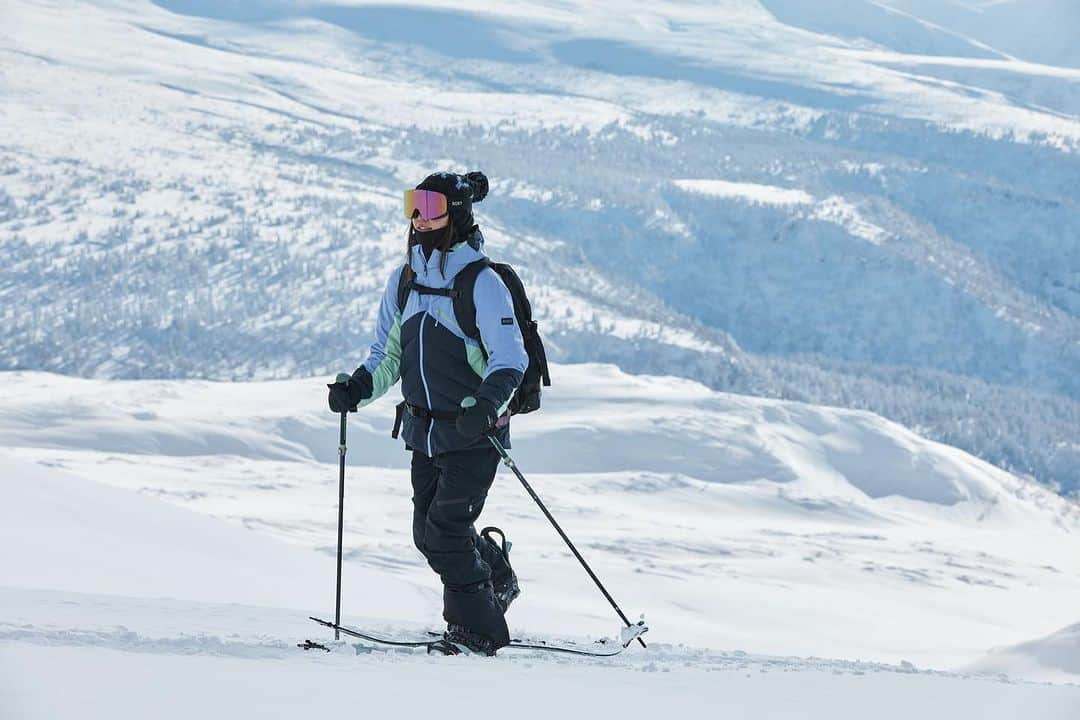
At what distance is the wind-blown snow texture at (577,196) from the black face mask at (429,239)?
62.3m

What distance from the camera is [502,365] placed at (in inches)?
214

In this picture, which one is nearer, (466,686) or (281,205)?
(466,686)

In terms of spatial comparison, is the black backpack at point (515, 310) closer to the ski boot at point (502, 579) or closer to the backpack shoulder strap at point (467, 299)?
the backpack shoulder strap at point (467, 299)

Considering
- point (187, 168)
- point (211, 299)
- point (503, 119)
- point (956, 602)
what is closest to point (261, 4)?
point (503, 119)

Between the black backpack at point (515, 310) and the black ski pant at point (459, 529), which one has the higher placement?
the black backpack at point (515, 310)

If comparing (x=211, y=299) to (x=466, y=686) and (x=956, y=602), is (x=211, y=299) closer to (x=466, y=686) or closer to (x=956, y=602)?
(x=956, y=602)

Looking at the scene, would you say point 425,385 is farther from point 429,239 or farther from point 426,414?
point 429,239

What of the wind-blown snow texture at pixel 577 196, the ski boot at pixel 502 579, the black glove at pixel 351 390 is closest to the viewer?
the black glove at pixel 351 390

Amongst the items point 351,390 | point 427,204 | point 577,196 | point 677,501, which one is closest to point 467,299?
point 427,204

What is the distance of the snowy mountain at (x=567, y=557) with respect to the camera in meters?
4.49

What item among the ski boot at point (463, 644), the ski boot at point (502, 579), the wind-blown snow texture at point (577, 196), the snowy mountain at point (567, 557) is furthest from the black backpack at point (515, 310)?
the wind-blown snow texture at point (577, 196)

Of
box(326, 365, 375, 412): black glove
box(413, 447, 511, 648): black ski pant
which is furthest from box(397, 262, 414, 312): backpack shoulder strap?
box(413, 447, 511, 648): black ski pant

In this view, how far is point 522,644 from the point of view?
Answer: 6.02m

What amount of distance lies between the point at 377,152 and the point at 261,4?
265ft
